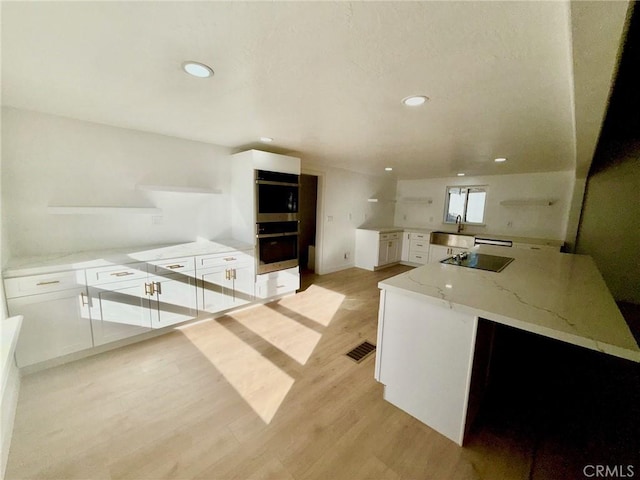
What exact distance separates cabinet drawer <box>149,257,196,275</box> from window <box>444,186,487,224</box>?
17.7 ft

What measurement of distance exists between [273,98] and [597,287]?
8.61ft

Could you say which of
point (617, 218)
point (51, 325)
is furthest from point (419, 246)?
point (51, 325)

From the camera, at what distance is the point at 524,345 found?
2535mm

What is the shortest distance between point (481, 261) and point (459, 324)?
1241mm

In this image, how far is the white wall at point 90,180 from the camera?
2.10 meters

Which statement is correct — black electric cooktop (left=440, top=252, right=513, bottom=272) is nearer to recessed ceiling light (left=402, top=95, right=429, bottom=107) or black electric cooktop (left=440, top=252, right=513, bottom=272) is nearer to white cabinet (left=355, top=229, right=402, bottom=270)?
recessed ceiling light (left=402, top=95, right=429, bottom=107)

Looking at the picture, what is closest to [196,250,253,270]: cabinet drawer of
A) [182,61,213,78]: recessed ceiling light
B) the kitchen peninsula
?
[182,61,213,78]: recessed ceiling light

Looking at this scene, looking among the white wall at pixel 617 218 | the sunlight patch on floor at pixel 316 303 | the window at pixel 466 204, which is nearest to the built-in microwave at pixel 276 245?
the sunlight patch on floor at pixel 316 303

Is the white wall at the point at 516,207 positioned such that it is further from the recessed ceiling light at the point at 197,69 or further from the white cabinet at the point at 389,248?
the recessed ceiling light at the point at 197,69

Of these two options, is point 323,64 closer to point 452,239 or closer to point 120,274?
point 120,274

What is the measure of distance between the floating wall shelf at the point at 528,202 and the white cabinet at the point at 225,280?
5013 millimetres

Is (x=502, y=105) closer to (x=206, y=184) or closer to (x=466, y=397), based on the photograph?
(x=466, y=397)

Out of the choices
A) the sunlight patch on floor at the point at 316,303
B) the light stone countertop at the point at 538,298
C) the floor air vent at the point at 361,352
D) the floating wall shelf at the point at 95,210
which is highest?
the floating wall shelf at the point at 95,210

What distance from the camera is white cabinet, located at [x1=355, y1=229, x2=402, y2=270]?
507 cm
